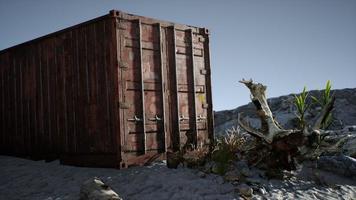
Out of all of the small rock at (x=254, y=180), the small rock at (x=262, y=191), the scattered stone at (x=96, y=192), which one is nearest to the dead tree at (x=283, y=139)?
the small rock at (x=254, y=180)

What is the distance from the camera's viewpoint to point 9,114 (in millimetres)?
10141

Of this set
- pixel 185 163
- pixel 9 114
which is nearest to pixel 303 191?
pixel 185 163

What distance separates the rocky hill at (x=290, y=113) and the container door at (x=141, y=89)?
6330 millimetres

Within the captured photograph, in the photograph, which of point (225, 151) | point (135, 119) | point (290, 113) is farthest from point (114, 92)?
point (290, 113)

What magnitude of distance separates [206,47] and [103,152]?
357cm

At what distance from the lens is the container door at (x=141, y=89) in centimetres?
752

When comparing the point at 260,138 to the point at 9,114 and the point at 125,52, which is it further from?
the point at 9,114

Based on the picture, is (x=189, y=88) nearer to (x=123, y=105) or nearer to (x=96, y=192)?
(x=123, y=105)

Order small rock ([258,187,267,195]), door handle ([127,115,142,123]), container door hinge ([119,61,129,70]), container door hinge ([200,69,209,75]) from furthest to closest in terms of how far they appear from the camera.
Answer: container door hinge ([200,69,209,75])
door handle ([127,115,142,123])
container door hinge ([119,61,129,70])
small rock ([258,187,267,195])

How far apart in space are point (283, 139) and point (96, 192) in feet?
11.9

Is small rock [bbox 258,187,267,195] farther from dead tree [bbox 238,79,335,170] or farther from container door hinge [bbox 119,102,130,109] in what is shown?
container door hinge [bbox 119,102,130,109]

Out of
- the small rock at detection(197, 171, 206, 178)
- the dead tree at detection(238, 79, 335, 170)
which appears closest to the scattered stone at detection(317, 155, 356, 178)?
the dead tree at detection(238, 79, 335, 170)

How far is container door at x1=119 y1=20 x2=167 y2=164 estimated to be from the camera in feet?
24.7

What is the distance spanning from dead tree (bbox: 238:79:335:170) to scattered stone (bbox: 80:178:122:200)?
10.5 ft
